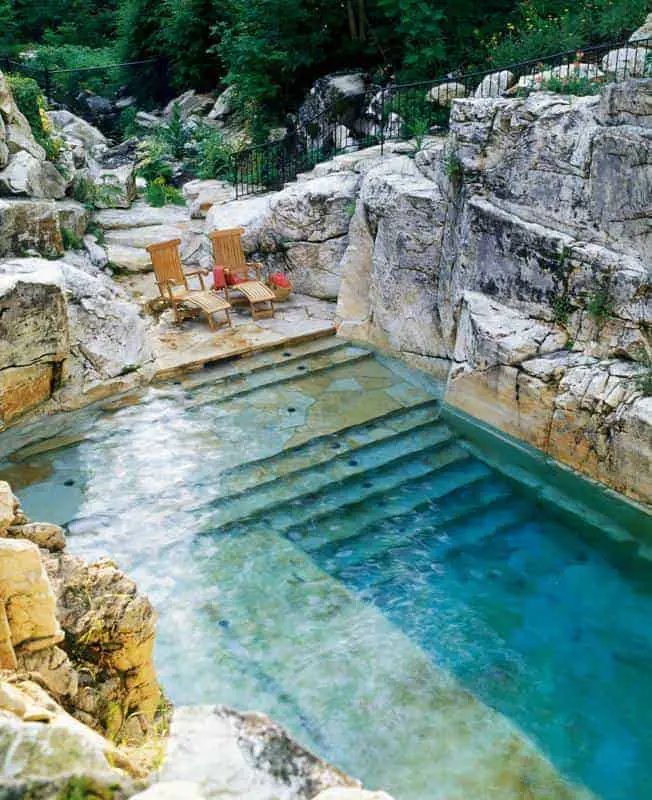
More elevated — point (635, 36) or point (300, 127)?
point (635, 36)

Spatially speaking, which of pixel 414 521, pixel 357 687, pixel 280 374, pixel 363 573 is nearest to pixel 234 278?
pixel 280 374

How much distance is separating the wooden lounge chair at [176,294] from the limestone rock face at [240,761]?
370 inches

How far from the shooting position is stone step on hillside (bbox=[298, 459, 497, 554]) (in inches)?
341

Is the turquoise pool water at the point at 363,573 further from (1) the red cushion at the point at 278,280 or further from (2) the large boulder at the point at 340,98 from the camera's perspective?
(2) the large boulder at the point at 340,98

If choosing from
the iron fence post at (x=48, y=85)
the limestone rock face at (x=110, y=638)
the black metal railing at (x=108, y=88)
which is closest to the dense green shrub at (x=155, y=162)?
the black metal railing at (x=108, y=88)

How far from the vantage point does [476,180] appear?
→ 10.9 metres

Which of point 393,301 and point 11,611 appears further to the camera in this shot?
point 393,301

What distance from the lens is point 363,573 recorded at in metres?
8.13

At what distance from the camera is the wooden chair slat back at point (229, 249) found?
42.5 feet

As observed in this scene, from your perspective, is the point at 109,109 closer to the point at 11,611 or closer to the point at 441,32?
the point at 441,32

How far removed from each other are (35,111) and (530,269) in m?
8.62

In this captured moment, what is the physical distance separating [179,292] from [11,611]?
946cm

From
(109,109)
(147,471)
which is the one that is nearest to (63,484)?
(147,471)

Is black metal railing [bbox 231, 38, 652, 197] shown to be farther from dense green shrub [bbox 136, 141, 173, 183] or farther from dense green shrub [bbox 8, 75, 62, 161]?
dense green shrub [bbox 8, 75, 62, 161]
